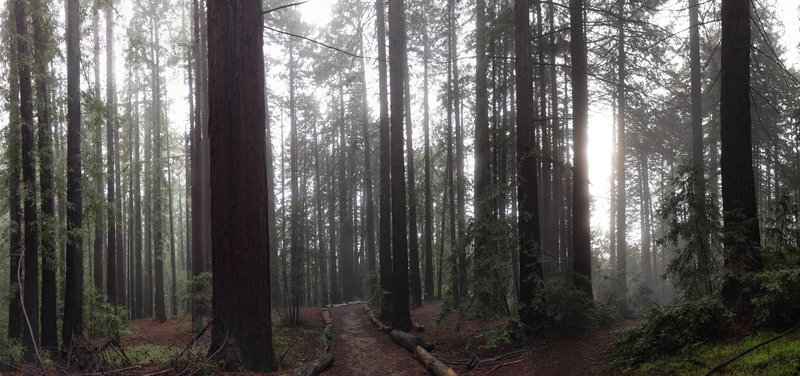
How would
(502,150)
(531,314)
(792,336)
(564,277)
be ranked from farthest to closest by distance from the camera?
(502,150) → (564,277) → (531,314) → (792,336)

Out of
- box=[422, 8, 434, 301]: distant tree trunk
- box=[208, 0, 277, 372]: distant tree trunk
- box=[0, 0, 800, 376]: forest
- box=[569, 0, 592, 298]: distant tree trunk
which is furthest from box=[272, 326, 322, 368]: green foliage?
box=[422, 8, 434, 301]: distant tree trunk

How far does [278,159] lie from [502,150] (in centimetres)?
2442

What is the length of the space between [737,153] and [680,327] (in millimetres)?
2799

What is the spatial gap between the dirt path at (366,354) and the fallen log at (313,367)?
14cm

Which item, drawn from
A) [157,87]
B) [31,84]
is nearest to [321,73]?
[157,87]

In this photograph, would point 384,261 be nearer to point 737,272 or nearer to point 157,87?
point 737,272

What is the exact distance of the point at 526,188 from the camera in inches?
367

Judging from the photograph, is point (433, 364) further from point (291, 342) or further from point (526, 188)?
point (291, 342)

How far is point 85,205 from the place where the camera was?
11391 millimetres

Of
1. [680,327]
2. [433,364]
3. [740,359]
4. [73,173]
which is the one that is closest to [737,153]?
[680,327]

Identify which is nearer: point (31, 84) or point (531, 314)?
point (531, 314)

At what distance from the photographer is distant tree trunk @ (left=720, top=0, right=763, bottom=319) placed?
251 inches

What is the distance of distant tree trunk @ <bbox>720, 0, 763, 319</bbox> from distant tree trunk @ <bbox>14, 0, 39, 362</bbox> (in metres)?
13.7

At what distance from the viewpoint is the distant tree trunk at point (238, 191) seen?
585cm
